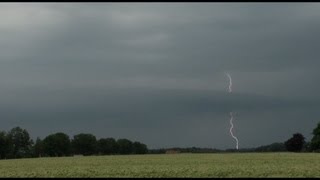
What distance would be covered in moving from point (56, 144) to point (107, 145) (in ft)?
41.3

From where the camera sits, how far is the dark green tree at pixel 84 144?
133 m

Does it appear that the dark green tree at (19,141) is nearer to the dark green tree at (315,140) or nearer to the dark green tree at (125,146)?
the dark green tree at (125,146)

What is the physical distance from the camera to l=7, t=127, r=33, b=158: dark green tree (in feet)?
464

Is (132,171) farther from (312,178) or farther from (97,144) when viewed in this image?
(97,144)

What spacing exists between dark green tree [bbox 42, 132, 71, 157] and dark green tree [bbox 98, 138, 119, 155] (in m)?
7.73

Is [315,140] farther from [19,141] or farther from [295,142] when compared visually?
[19,141]

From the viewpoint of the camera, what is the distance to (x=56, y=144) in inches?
5192

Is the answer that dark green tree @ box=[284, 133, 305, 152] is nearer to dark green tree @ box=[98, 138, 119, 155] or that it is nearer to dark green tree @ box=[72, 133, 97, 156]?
dark green tree @ box=[98, 138, 119, 155]

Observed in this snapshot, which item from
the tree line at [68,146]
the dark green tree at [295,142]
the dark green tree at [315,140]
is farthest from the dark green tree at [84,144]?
the dark green tree at [315,140]

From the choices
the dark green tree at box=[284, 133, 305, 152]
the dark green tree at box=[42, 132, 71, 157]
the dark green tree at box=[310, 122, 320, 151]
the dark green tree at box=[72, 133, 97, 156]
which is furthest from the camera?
the dark green tree at box=[72, 133, 97, 156]

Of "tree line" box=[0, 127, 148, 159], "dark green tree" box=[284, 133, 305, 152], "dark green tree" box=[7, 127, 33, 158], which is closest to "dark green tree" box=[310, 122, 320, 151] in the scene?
"dark green tree" box=[284, 133, 305, 152]

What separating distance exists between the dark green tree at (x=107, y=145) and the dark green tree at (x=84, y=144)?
1.70 m

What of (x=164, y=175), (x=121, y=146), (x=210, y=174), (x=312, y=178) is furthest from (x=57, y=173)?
(x=121, y=146)

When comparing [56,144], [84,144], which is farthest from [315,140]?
[56,144]
